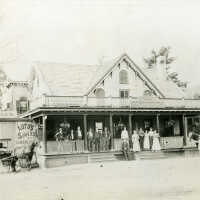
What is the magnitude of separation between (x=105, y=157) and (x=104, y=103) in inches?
131

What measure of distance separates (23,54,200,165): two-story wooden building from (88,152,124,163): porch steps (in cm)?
48

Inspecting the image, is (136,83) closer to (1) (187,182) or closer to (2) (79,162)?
(2) (79,162)

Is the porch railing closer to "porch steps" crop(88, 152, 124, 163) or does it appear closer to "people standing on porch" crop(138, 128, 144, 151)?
"people standing on porch" crop(138, 128, 144, 151)

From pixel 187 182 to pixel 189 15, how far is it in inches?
246

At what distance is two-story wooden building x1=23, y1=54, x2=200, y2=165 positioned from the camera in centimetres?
2066

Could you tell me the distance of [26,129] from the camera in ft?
78.7

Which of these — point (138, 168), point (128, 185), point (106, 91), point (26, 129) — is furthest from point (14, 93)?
point (128, 185)

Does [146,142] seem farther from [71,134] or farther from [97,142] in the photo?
[71,134]

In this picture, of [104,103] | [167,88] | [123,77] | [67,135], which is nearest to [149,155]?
[104,103]

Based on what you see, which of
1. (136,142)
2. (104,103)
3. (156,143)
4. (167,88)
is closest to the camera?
(136,142)

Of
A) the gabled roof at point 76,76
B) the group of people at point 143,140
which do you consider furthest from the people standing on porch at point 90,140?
the gabled roof at point 76,76

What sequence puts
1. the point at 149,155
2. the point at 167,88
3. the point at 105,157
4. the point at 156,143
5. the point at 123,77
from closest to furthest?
the point at 105,157 < the point at 149,155 < the point at 156,143 < the point at 123,77 < the point at 167,88

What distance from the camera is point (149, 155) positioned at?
21.3 m

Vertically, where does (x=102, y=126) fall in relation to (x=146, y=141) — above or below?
above
